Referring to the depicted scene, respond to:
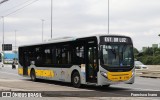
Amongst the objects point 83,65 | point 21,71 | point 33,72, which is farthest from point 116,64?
point 21,71

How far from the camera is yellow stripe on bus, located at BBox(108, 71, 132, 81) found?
2098cm

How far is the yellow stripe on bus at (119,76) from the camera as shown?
20984 mm

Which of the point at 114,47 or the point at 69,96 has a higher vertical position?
the point at 114,47

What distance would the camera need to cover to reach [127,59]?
2167cm

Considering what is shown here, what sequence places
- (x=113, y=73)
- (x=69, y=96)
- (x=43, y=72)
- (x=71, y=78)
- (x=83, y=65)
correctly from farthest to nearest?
1. (x=43, y=72)
2. (x=71, y=78)
3. (x=83, y=65)
4. (x=113, y=73)
5. (x=69, y=96)

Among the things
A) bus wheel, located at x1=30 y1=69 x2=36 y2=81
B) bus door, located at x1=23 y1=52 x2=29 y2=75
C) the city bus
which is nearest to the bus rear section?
the city bus

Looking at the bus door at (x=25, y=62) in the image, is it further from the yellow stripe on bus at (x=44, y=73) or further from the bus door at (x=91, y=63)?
the bus door at (x=91, y=63)

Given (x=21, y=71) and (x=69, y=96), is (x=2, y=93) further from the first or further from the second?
(x=21, y=71)

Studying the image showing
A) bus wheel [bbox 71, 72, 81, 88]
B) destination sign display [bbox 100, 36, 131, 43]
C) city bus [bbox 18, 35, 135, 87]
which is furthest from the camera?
bus wheel [bbox 71, 72, 81, 88]

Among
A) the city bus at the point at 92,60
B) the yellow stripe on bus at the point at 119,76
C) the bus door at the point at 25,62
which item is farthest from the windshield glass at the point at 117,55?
the bus door at the point at 25,62

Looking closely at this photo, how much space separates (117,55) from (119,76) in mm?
1101

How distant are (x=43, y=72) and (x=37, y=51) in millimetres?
1640

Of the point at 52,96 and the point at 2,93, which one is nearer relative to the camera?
the point at 52,96

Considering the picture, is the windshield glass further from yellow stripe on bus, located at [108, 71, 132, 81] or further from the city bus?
yellow stripe on bus, located at [108, 71, 132, 81]
